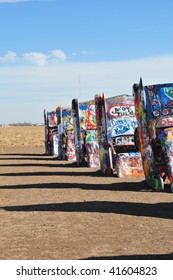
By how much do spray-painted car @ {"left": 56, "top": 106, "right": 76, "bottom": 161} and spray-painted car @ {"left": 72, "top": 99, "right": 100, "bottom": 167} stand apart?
267cm

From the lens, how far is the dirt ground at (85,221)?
22.4 feet

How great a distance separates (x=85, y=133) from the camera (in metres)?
21.0

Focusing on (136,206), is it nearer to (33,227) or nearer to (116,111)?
(33,227)

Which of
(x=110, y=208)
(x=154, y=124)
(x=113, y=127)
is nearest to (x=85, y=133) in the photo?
(x=113, y=127)

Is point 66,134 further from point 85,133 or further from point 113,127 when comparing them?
point 113,127

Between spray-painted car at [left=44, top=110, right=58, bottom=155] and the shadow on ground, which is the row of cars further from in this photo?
spray-painted car at [left=44, top=110, right=58, bottom=155]

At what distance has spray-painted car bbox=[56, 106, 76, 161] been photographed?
24719 mm

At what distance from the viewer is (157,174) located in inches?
490

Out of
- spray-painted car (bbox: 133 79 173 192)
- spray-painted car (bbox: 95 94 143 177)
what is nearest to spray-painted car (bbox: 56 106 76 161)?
spray-painted car (bbox: 95 94 143 177)

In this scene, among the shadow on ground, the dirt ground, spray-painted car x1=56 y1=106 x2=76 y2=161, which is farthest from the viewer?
spray-painted car x1=56 y1=106 x2=76 y2=161

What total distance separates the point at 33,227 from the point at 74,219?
2.67 feet

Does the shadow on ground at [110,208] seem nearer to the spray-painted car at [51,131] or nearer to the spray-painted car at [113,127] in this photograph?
the spray-painted car at [113,127]

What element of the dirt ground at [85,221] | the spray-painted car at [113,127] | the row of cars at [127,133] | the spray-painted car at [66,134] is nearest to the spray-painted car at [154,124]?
the row of cars at [127,133]
